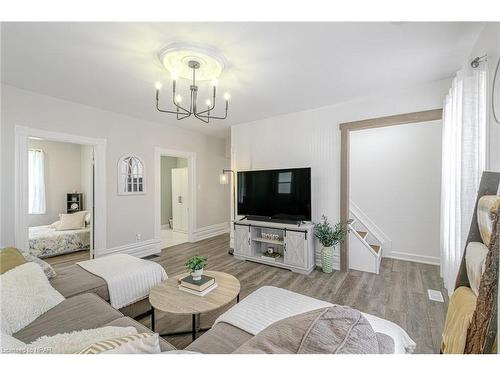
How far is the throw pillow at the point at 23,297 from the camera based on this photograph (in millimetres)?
1331

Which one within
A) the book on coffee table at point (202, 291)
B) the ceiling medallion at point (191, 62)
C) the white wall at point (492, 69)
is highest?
the ceiling medallion at point (191, 62)

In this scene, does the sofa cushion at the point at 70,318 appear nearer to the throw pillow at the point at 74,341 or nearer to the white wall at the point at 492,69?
the throw pillow at the point at 74,341

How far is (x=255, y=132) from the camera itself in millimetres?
4219

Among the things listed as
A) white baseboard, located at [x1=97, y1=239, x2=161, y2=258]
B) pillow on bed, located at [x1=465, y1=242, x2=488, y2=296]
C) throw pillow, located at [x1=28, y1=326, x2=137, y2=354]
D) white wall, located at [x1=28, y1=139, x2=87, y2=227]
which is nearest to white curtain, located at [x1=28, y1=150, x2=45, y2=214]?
white wall, located at [x1=28, y1=139, x2=87, y2=227]

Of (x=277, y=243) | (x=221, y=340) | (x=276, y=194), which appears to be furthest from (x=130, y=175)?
(x=221, y=340)

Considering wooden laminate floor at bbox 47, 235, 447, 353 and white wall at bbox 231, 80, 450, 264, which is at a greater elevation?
white wall at bbox 231, 80, 450, 264

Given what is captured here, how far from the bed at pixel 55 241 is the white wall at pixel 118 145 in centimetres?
137

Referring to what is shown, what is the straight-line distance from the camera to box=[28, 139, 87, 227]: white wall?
5.12m

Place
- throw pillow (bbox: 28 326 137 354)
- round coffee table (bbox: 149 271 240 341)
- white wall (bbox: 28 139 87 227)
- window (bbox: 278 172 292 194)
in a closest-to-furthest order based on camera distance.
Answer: throw pillow (bbox: 28 326 137 354)
round coffee table (bbox: 149 271 240 341)
window (bbox: 278 172 292 194)
white wall (bbox: 28 139 87 227)

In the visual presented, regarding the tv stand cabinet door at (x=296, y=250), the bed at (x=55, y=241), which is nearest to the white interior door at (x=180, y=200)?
the bed at (x=55, y=241)

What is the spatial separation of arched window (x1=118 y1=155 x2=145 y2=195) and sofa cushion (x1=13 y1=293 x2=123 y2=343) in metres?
2.50

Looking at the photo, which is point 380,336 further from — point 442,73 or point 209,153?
point 209,153

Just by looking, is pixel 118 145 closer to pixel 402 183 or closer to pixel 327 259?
pixel 327 259

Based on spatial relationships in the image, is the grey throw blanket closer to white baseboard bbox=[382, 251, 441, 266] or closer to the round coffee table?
the round coffee table
